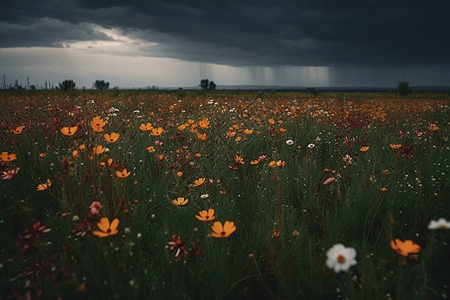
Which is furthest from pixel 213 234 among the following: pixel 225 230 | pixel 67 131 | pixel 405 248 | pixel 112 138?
pixel 67 131

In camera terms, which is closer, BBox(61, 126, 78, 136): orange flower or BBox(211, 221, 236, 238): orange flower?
BBox(211, 221, 236, 238): orange flower

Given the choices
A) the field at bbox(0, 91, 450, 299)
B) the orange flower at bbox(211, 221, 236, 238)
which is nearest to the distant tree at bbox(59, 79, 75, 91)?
the field at bbox(0, 91, 450, 299)

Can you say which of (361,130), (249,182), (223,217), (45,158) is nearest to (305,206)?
(249,182)

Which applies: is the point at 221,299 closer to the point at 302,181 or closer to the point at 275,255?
the point at 275,255

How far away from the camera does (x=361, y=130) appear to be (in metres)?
4.17

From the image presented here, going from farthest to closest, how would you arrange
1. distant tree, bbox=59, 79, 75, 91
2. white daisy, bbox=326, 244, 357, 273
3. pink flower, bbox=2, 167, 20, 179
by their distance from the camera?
distant tree, bbox=59, 79, 75, 91 → pink flower, bbox=2, 167, 20, 179 → white daisy, bbox=326, 244, 357, 273

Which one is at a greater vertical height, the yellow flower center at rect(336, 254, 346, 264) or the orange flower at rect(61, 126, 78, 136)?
the orange flower at rect(61, 126, 78, 136)

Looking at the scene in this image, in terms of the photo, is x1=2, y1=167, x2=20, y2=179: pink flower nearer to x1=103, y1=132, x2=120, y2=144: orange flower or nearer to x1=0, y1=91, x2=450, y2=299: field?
x1=0, y1=91, x2=450, y2=299: field

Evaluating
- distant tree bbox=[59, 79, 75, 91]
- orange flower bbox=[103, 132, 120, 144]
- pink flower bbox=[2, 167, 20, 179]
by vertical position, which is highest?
distant tree bbox=[59, 79, 75, 91]

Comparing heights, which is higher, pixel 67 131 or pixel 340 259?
pixel 67 131

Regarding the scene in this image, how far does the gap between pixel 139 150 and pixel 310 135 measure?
2.14 metres

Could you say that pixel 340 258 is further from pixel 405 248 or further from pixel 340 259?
pixel 405 248

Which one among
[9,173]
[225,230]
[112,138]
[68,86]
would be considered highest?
[68,86]

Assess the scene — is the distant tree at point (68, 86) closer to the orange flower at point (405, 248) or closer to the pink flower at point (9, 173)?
the pink flower at point (9, 173)
